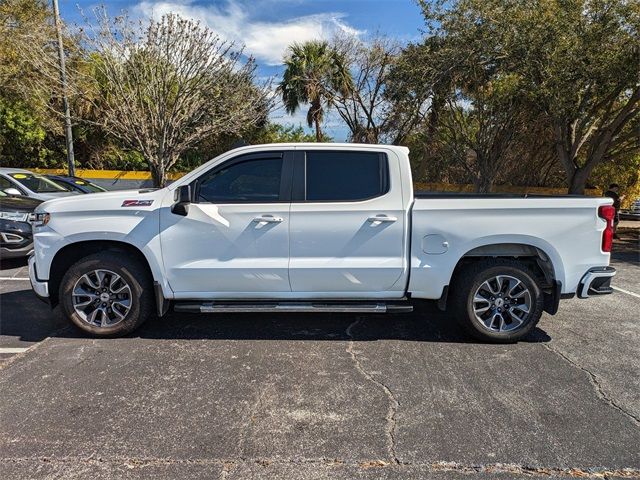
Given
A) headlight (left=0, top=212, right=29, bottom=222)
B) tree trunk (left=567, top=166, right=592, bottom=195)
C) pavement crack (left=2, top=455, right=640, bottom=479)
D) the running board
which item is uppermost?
tree trunk (left=567, top=166, right=592, bottom=195)

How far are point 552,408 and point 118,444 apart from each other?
2.99 m

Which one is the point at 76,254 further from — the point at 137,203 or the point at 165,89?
the point at 165,89

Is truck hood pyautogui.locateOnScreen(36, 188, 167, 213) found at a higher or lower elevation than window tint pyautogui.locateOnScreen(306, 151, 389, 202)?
Result: lower

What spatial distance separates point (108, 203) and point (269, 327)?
6.64ft

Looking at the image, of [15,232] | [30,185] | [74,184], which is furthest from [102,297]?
[74,184]

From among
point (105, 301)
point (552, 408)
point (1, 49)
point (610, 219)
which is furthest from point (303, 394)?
point (1, 49)

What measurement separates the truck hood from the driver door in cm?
19

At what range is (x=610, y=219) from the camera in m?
4.45

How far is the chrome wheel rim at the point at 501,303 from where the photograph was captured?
4531 mm

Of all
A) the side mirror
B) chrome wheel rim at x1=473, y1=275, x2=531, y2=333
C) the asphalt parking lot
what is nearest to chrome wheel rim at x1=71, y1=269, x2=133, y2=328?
the asphalt parking lot

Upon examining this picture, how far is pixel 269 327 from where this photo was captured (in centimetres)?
500

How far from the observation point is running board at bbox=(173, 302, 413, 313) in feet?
14.6

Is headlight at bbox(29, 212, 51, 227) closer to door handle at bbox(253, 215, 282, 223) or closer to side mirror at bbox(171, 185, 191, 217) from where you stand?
side mirror at bbox(171, 185, 191, 217)

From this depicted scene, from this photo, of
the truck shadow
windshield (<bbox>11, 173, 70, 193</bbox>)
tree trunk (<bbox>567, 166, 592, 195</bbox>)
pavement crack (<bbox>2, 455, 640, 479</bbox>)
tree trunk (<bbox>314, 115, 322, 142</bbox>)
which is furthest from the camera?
tree trunk (<bbox>314, 115, 322, 142</bbox>)
